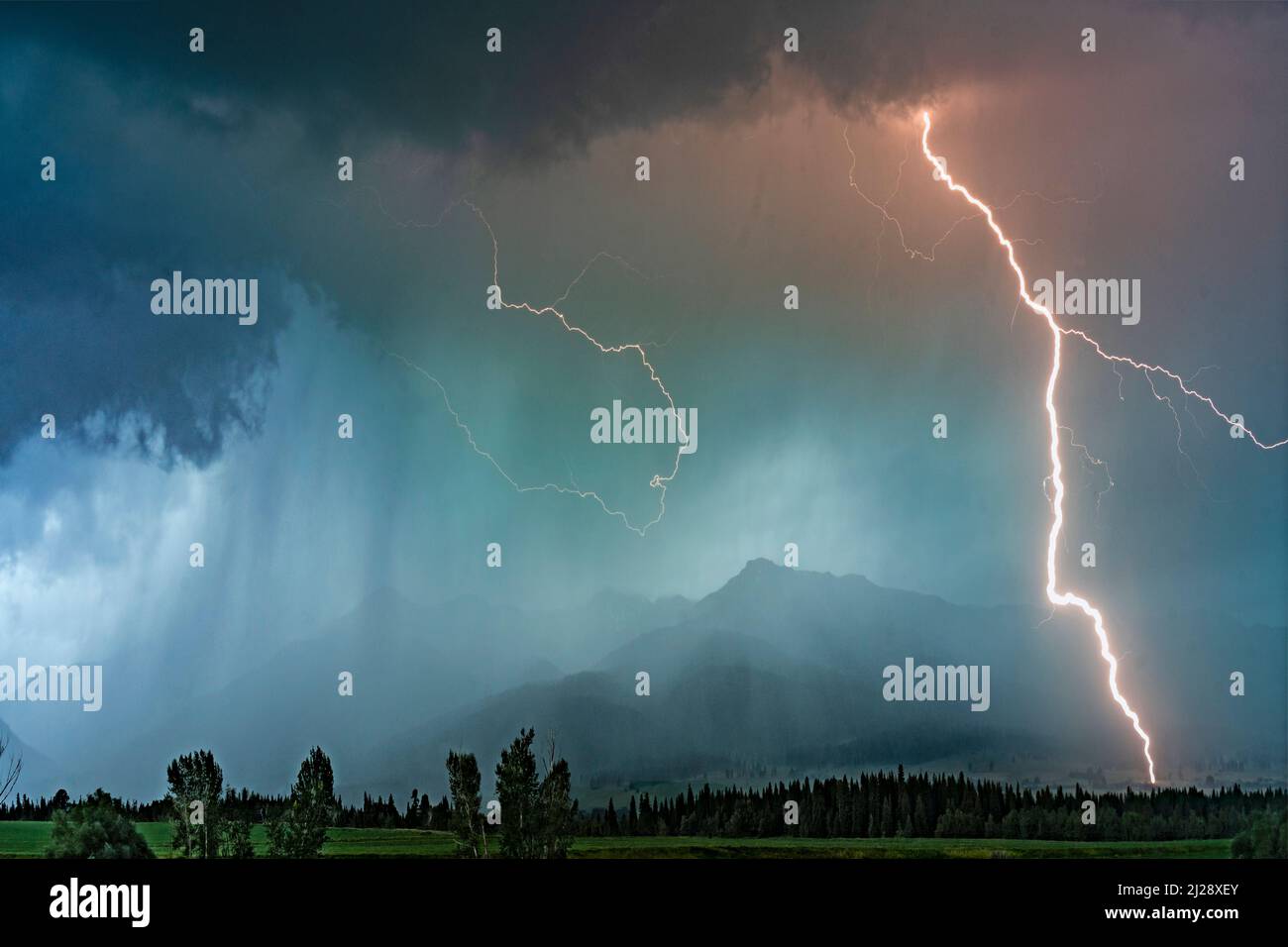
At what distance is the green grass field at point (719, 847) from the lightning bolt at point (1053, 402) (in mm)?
1359

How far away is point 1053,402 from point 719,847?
6.93m

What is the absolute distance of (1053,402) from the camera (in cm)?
1427

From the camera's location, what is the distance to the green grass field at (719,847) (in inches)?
539

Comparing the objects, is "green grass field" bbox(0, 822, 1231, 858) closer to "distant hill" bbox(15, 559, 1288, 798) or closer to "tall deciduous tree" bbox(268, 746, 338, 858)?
"tall deciduous tree" bbox(268, 746, 338, 858)

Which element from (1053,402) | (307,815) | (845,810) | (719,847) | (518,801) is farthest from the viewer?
(1053,402)

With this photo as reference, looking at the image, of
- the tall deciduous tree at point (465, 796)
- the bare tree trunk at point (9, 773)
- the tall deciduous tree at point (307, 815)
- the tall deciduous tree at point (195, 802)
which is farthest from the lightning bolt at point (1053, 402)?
the bare tree trunk at point (9, 773)

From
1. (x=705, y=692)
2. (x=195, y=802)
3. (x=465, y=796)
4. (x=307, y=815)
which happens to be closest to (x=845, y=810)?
(x=705, y=692)

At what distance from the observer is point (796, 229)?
14.5m

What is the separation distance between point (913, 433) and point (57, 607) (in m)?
11.0

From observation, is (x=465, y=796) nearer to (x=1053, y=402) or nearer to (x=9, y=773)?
(x=9, y=773)
